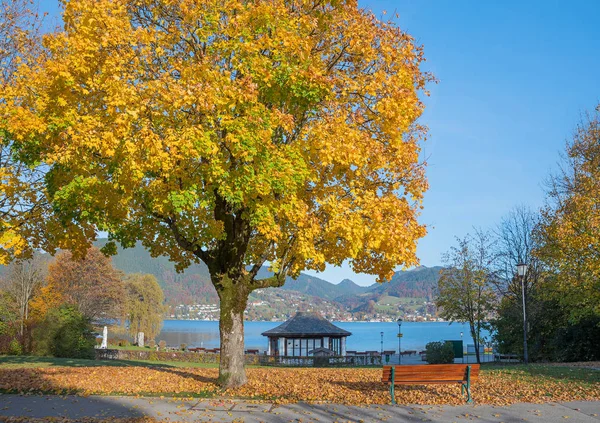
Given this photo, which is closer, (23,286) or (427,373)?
(427,373)

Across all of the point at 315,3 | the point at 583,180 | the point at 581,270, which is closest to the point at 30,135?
the point at 315,3

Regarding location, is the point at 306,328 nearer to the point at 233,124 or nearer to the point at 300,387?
the point at 300,387

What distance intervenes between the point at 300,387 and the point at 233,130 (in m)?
6.52

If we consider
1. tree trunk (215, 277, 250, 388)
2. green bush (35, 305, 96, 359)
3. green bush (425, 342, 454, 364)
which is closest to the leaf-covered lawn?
tree trunk (215, 277, 250, 388)

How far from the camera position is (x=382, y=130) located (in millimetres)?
12992

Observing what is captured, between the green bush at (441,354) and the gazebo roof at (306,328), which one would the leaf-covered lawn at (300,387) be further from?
the gazebo roof at (306,328)

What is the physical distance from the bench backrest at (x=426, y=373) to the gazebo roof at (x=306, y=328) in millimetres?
38583

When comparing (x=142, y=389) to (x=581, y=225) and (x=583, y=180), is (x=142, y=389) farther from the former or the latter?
(x=583, y=180)

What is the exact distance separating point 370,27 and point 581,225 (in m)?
17.2

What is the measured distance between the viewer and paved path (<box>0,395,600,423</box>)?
9.73 meters

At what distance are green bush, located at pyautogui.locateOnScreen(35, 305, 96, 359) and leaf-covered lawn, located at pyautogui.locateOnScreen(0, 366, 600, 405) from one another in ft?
50.7

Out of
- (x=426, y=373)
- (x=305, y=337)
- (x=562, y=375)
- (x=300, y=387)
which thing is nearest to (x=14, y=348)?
(x=300, y=387)

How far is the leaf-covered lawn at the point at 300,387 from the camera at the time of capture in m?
12.0

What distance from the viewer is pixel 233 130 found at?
451 inches
